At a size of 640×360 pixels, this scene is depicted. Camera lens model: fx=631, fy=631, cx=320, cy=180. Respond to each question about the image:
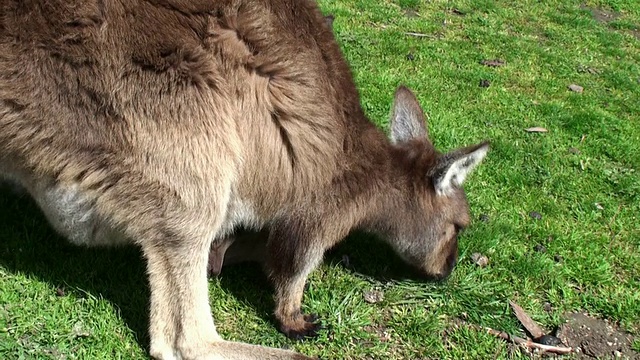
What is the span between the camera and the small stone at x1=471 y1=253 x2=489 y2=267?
3934 mm

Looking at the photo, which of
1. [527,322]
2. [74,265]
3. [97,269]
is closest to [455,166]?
[527,322]

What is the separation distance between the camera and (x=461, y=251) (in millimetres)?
3945

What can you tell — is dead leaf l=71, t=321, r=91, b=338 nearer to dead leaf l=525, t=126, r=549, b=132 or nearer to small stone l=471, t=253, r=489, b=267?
small stone l=471, t=253, r=489, b=267

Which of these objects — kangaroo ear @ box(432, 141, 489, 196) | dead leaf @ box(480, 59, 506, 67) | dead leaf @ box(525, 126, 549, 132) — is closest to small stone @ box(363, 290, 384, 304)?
kangaroo ear @ box(432, 141, 489, 196)

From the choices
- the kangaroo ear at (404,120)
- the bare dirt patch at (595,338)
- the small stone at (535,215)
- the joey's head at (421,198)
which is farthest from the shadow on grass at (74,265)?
the small stone at (535,215)

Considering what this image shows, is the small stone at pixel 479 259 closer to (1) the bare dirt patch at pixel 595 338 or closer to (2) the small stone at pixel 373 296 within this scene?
(1) the bare dirt patch at pixel 595 338

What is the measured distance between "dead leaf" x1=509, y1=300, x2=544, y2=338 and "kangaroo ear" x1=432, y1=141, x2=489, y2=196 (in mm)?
788

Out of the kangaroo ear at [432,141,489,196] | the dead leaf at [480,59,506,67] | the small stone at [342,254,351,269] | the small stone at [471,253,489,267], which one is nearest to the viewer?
the kangaroo ear at [432,141,489,196]

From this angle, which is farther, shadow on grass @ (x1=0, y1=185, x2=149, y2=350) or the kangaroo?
shadow on grass @ (x1=0, y1=185, x2=149, y2=350)

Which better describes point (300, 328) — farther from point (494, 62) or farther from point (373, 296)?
point (494, 62)

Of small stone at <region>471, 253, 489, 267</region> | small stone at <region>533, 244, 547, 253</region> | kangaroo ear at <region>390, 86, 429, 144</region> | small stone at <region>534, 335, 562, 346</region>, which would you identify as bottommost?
small stone at <region>533, 244, 547, 253</region>

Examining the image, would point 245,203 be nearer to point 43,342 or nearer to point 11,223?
point 43,342

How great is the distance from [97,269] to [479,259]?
2268mm

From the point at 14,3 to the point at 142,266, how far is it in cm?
149
